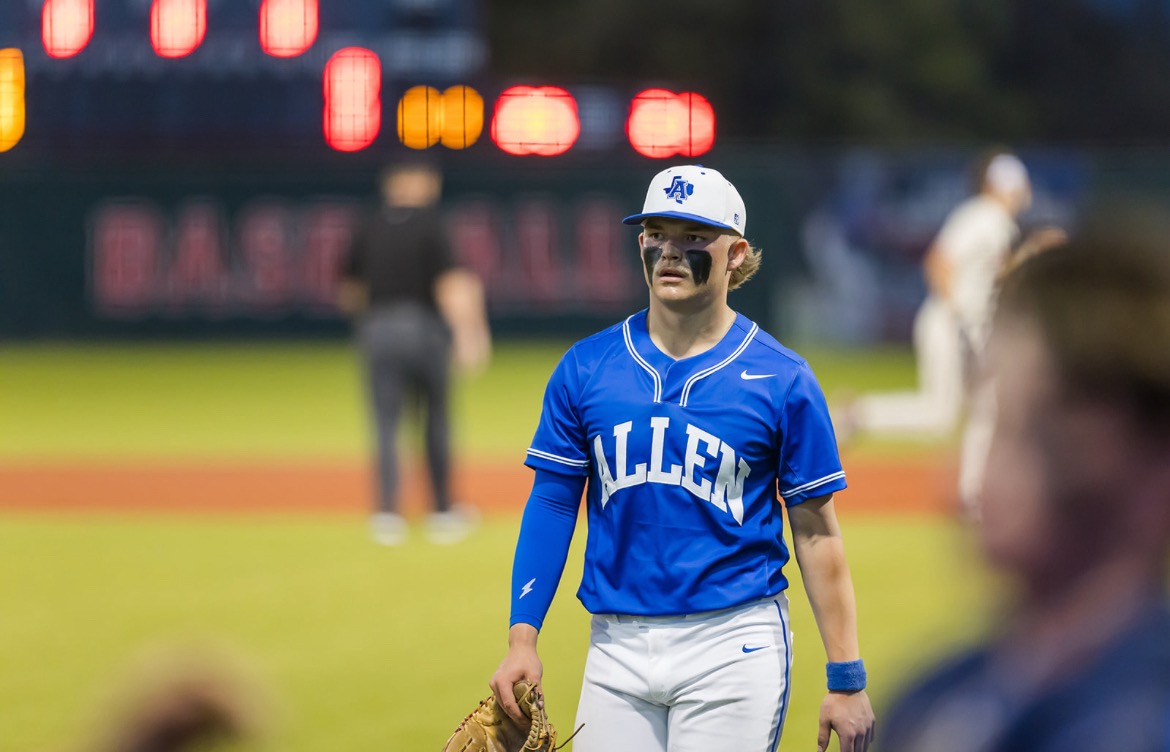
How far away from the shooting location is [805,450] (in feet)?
12.1

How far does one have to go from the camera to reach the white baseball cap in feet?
12.1

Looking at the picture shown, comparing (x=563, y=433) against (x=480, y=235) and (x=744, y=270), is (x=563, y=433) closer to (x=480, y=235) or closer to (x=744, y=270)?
(x=744, y=270)

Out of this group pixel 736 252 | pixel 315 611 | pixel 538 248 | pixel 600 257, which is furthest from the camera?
pixel 538 248

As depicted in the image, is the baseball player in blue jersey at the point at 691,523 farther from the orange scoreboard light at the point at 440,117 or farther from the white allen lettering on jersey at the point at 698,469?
the orange scoreboard light at the point at 440,117

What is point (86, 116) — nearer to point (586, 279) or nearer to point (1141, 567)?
point (586, 279)

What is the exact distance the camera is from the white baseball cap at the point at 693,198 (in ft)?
12.1

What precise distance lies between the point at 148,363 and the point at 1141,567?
22212mm

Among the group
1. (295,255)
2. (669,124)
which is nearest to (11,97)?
(295,255)

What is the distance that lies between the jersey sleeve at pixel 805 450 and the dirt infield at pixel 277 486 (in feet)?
25.7

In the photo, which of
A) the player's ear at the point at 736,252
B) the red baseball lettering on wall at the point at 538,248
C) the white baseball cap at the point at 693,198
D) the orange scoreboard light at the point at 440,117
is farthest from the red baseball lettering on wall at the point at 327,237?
the white baseball cap at the point at 693,198

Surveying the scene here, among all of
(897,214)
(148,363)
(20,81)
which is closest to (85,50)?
(20,81)

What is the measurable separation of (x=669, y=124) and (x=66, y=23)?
286 inches

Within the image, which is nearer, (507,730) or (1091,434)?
(1091,434)

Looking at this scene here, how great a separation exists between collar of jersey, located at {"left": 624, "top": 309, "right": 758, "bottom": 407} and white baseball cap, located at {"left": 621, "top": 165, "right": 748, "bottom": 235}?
0.26 m
